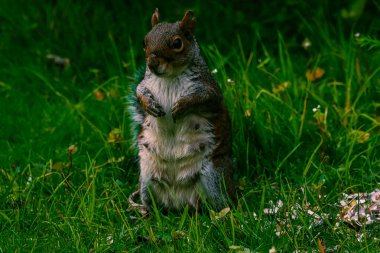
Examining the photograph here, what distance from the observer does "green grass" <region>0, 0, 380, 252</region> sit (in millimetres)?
3977

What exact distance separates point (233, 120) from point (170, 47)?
1092mm

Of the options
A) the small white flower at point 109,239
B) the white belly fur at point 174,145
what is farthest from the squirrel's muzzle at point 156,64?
the small white flower at point 109,239

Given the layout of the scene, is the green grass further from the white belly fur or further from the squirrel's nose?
the squirrel's nose

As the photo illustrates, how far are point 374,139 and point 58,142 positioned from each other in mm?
2041

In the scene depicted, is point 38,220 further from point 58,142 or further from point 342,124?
point 342,124

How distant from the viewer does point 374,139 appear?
191 inches

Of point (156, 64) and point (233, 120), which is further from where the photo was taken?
point (233, 120)

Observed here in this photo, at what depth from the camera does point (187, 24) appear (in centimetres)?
414

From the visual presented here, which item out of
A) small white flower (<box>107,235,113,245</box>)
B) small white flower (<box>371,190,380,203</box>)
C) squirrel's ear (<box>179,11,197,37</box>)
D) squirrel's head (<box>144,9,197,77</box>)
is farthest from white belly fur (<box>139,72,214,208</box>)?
small white flower (<box>371,190,380,203</box>)

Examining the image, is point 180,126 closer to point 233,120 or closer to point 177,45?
point 177,45

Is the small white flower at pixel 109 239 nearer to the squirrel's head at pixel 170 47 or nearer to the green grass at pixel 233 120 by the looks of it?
the green grass at pixel 233 120

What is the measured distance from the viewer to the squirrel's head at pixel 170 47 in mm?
4008

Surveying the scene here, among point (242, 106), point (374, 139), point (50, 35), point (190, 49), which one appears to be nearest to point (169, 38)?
point (190, 49)

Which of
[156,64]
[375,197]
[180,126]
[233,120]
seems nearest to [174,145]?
[180,126]
